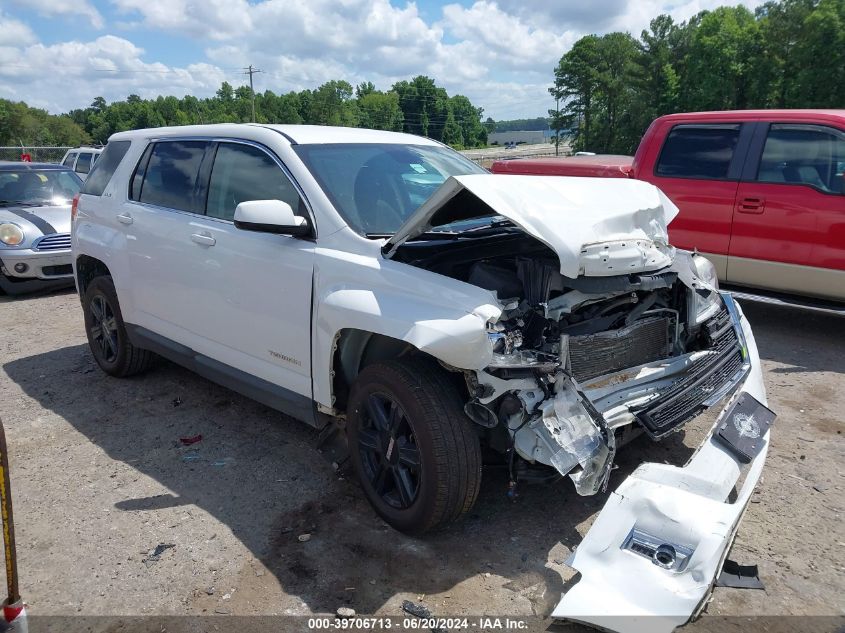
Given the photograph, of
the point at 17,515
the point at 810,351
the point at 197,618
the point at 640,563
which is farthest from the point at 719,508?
the point at 810,351

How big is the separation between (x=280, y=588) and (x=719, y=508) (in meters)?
1.88

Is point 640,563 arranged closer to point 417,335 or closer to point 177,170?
point 417,335

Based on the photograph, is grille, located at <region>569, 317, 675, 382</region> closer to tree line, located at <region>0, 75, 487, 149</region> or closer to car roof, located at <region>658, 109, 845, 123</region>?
car roof, located at <region>658, 109, 845, 123</region>

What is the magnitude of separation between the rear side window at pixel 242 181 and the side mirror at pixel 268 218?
0.75 ft

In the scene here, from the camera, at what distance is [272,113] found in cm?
9675

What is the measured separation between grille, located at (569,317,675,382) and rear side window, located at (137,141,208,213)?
8.97 ft

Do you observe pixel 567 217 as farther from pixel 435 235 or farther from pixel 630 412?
pixel 630 412

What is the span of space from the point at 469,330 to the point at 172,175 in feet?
9.70

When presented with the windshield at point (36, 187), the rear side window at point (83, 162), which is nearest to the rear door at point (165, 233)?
the windshield at point (36, 187)

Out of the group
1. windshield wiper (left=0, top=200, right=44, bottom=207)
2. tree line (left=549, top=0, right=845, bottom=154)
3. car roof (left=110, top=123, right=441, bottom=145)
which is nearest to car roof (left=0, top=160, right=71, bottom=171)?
windshield wiper (left=0, top=200, right=44, bottom=207)

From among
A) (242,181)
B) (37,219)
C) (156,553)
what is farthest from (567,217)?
(37,219)

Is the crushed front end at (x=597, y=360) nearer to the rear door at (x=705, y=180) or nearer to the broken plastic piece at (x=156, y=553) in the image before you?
the broken plastic piece at (x=156, y=553)

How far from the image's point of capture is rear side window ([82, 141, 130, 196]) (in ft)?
17.2

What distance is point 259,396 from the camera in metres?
3.84
